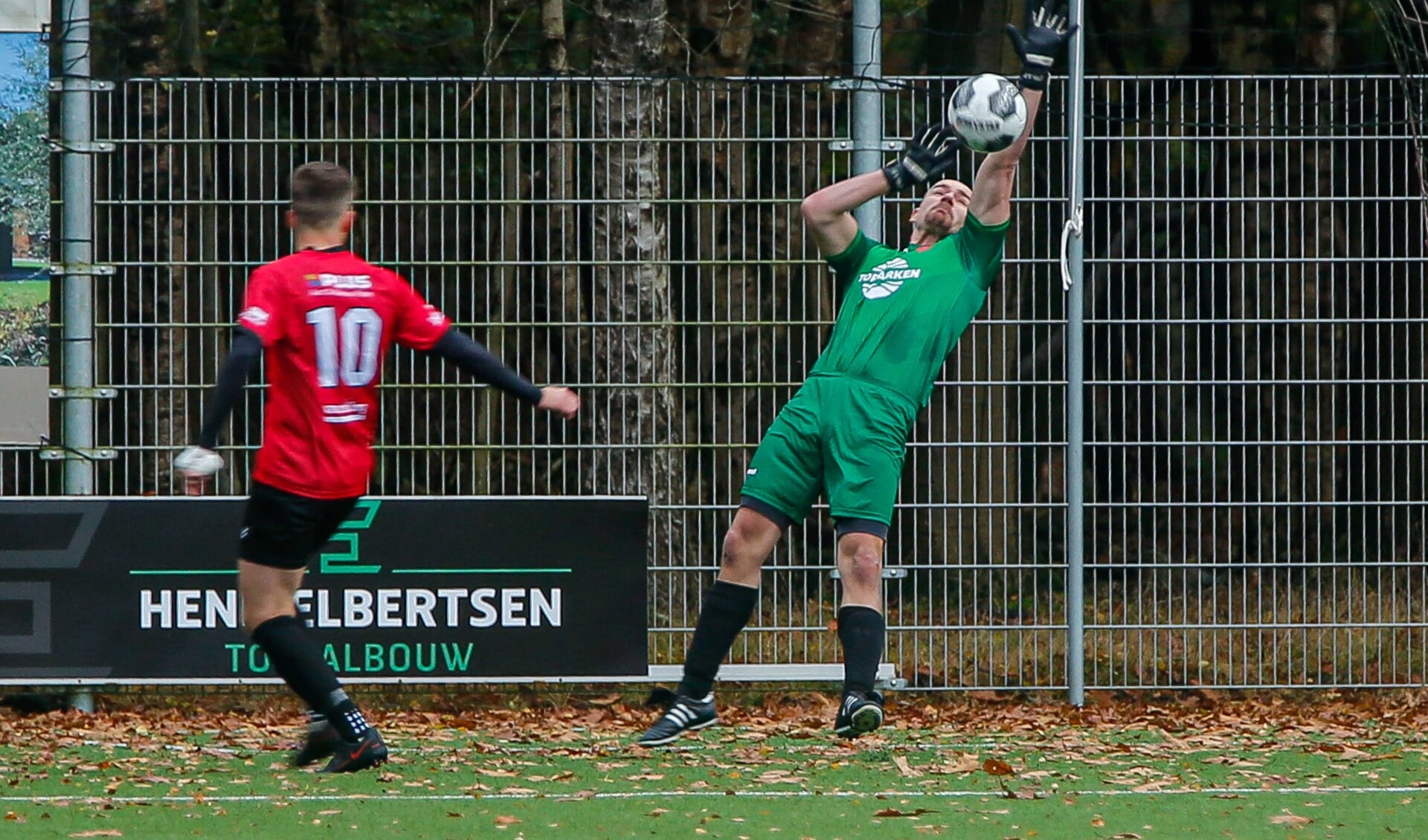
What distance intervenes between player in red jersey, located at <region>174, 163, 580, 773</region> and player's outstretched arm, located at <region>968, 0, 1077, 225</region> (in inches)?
59.9

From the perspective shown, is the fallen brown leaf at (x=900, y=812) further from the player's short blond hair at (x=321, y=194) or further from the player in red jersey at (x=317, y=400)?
the player's short blond hair at (x=321, y=194)

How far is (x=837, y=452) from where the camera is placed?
21.5ft

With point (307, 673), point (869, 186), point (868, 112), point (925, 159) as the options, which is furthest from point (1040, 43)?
point (307, 673)

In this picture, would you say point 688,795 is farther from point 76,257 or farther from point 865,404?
point 76,257

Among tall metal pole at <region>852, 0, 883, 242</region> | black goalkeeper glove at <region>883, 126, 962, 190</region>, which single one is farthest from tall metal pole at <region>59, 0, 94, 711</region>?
black goalkeeper glove at <region>883, 126, 962, 190</region>

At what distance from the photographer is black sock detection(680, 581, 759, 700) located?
21.5ft

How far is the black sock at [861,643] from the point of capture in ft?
21.1

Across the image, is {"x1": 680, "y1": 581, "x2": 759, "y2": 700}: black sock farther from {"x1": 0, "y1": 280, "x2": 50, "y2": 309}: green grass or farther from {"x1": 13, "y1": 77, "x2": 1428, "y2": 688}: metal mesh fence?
{"x1": 0, "y1": 280, "x2": 50, "y2": 309}: green grass

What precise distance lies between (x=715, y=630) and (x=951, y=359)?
240 centimetres

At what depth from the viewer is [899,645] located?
28.5ft

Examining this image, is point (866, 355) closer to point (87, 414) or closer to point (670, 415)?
point (670, 415)

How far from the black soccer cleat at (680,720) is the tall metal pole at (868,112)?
254cm

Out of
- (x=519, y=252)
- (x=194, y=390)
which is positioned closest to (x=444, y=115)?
(x=519, y=252)

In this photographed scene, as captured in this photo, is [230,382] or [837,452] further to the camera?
[837,452]
